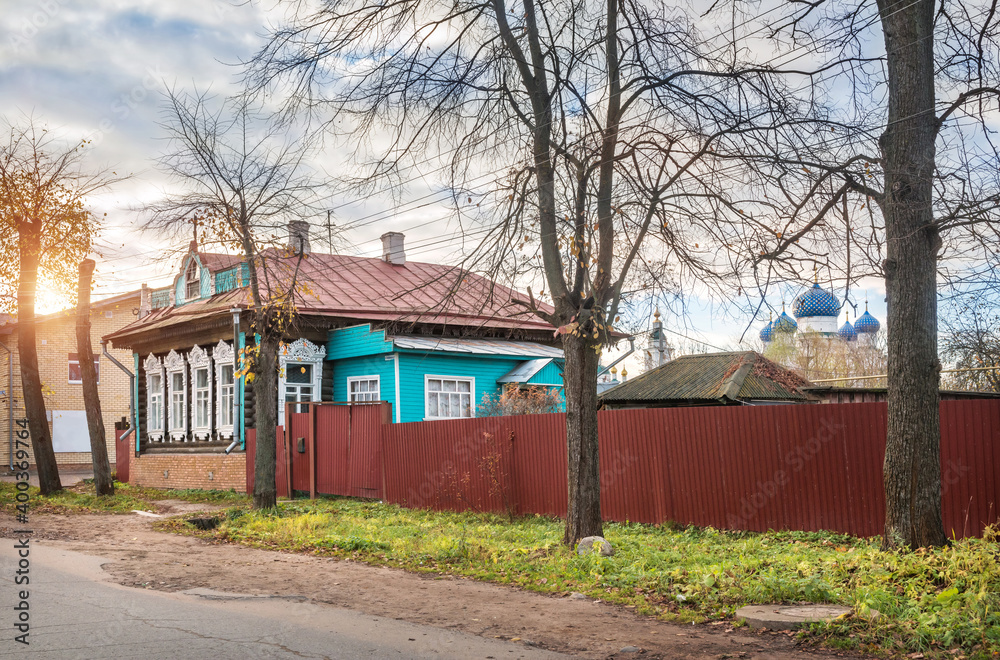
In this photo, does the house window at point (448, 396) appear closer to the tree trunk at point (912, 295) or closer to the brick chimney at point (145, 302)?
the brick chimney at point (145, 302)

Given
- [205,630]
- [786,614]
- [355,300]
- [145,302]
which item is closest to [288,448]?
[355,300]

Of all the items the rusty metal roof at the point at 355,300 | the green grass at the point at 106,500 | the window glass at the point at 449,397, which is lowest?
the green grass at the point at 106,500

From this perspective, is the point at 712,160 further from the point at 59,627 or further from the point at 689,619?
the point at 59,627

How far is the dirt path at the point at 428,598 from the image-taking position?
6.45m

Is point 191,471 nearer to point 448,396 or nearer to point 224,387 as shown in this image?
point 224,387

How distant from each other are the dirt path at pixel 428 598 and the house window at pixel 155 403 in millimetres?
14116

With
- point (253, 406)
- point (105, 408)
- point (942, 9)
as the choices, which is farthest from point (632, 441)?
point (105, 408)

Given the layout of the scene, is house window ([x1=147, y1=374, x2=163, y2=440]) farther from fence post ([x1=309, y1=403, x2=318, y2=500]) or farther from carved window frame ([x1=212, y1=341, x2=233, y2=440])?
fence post ([x1=309, y1=403, x2=318, y2=500])

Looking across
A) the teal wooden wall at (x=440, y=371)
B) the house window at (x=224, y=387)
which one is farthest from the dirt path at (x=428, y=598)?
the house window at (x=224, y=387)

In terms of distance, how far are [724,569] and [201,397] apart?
20.4 metres

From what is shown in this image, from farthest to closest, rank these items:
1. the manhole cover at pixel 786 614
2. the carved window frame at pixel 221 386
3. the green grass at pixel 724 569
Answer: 1. the carved window frame at pixel 221 386
2. the manhole cover at pixel 786 614
3. the green grass at pixel 724 569

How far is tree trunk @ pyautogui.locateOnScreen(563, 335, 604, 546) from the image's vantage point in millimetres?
10453

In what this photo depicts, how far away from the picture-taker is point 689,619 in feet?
23.8

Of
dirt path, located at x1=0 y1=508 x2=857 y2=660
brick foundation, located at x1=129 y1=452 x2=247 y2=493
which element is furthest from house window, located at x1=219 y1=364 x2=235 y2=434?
dirt path, located at x1=0 y1=508 x2=857 y2=660
